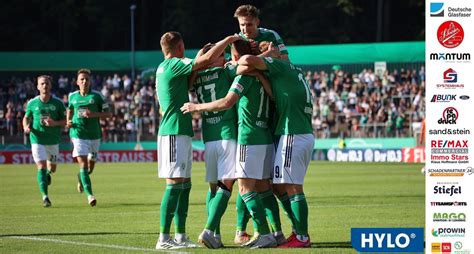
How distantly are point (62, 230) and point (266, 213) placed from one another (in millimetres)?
3840

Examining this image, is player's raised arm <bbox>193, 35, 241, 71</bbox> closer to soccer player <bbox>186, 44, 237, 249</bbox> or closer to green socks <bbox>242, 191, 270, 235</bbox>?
soccer player <bbox>186, 44, 237, 249</bbox>

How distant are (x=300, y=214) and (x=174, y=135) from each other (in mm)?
1834

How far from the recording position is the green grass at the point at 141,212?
14.1 m

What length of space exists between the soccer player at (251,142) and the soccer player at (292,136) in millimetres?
183

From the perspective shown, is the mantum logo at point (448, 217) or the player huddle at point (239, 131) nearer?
the mantum logo at point (448, 217)

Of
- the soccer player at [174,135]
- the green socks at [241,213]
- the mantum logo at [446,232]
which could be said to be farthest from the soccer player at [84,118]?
the mantum logo at [446,232]

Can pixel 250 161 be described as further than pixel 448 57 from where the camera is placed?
Yes

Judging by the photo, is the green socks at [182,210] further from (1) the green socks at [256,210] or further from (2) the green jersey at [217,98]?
(1) the green socks at [256,210]

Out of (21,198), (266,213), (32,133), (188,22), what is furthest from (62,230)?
(188,22)

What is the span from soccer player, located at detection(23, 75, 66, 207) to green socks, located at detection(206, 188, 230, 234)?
32.1ft

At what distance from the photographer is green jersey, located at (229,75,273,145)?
42.8 ft

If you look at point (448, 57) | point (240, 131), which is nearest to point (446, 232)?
point (448, 57)

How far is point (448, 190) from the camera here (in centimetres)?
1004

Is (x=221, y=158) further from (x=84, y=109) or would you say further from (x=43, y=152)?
(x=43, y=152)
